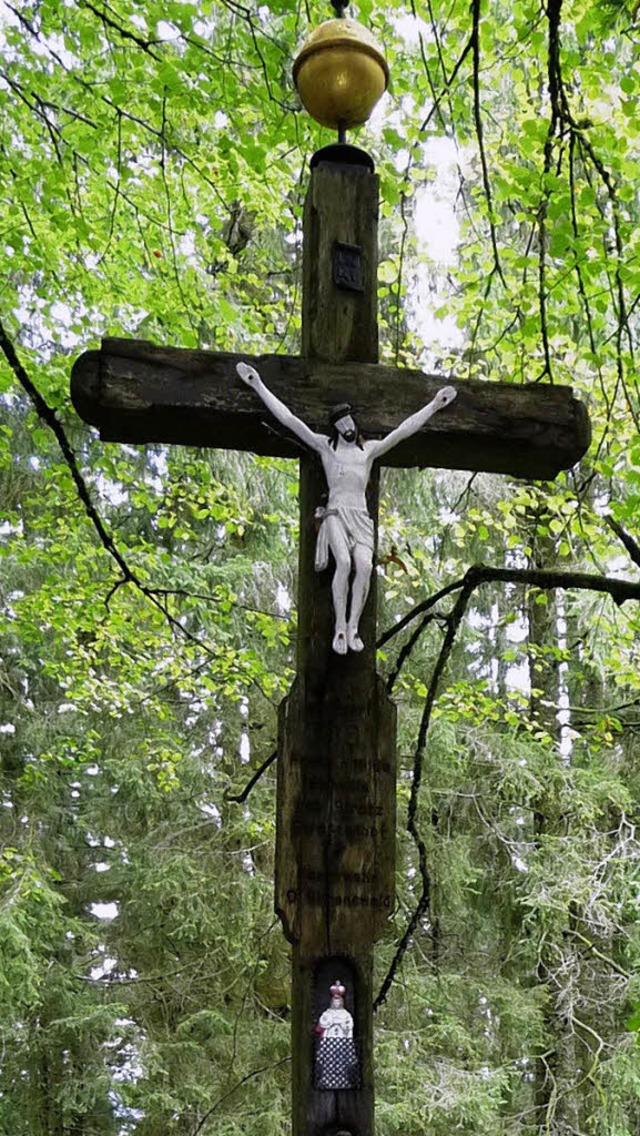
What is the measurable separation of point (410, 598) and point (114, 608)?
2.72 m

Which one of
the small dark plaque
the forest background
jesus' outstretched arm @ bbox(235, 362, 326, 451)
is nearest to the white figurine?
jesus' outstretched arm @ bbox(235, 362, 326, 451)

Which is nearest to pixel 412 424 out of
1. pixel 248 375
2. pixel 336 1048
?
pixel 248 375

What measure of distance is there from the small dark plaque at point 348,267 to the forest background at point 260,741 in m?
2.96

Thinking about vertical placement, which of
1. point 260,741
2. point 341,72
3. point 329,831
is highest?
point 260,741

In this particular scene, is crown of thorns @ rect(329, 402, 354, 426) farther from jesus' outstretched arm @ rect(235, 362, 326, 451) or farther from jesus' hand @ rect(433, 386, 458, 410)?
jesus' hand @ rect(433, 386, 458, 410)

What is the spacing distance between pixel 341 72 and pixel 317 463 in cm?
86

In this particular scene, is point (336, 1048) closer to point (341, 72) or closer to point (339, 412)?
point (339, 412)

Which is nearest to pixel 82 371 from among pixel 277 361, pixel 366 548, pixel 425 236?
pixel 277 361

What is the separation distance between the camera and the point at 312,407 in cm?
243

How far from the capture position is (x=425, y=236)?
7.54 m

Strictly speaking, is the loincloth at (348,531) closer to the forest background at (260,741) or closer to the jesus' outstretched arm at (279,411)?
the jesus' outstretched arm at (279,411)

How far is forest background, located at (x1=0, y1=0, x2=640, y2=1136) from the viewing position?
6.18 m

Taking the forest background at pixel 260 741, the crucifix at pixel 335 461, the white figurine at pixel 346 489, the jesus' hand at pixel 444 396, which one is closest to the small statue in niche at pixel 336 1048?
the crucifix at pixel 335 461

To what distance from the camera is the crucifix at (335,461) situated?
2105 millimetres
